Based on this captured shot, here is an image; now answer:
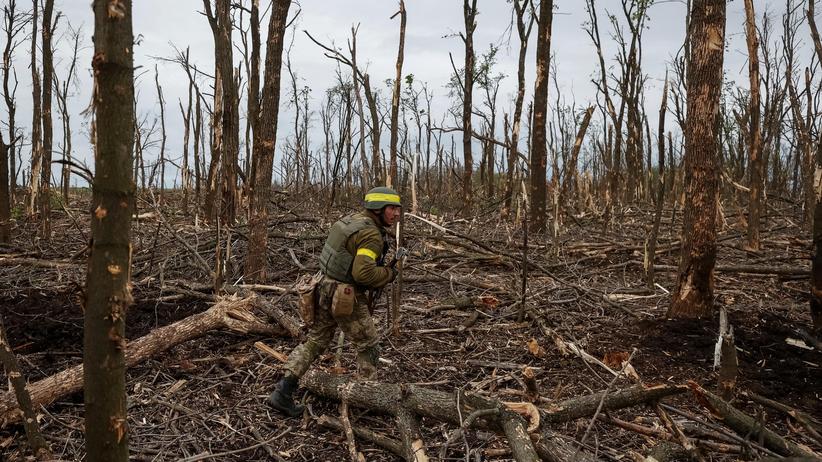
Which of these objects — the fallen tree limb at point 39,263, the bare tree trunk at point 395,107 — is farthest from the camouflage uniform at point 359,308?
the fallen tree limb at point 39,263

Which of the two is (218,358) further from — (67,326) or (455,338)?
(455,338)

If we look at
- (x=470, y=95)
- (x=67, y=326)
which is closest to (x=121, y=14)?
(x=67, y=326)

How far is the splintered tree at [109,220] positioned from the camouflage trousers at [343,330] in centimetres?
238

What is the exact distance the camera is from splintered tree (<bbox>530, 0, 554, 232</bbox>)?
11.1 metres

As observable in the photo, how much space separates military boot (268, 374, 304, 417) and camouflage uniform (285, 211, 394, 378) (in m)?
0.06

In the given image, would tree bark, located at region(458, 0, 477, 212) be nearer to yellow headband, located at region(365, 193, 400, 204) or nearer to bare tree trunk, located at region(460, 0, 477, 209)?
bare tree trunk, located at region(460, 0, 477, 209)

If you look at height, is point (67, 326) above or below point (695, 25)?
below

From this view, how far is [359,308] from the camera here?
13.9ft

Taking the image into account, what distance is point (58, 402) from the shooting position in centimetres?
405

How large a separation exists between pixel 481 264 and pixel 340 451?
5095 millimetres

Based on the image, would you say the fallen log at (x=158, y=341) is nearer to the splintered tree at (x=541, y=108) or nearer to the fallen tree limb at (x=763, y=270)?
the fallen tree limb at (x=763, y=270)

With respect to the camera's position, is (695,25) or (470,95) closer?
(695,25)

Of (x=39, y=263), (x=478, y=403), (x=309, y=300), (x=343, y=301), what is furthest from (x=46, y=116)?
(x=478, y=403)

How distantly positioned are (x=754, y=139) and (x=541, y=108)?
3730 millimetres
